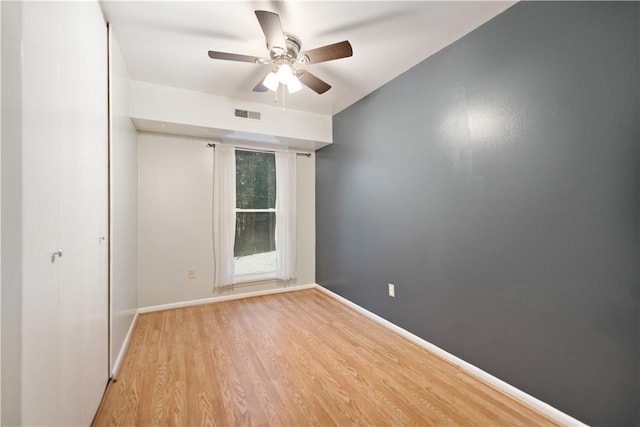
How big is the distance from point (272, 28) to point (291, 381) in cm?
237

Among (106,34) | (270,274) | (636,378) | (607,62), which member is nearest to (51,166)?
(106,34)

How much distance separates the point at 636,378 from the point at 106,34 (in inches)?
146

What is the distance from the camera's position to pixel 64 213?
113 centimetres

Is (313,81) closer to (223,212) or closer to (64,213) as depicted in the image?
(64,213)

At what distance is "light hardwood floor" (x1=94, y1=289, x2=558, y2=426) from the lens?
1542mm

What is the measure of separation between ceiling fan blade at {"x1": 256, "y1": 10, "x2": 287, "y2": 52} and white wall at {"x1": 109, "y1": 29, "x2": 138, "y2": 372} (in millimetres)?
1212

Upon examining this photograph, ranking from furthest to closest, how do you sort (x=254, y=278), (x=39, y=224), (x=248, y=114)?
(x=254, y=278) < (x=248, y=114) < (x=39, y=224)

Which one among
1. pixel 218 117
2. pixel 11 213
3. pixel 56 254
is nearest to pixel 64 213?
pixel 56 254

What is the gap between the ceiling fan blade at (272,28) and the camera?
1448mm

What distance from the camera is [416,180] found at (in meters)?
2.41

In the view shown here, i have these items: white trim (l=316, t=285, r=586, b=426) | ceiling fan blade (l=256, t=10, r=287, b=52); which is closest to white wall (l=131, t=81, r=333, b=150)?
ceiling fan blade (l=256, t=10, r=287, b=52)

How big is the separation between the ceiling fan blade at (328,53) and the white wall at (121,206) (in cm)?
144

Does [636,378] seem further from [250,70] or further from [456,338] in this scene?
[250,70]

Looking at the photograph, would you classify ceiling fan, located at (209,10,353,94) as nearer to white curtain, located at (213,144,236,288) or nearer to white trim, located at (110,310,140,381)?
white curtain, located at (213,144,236,288)
